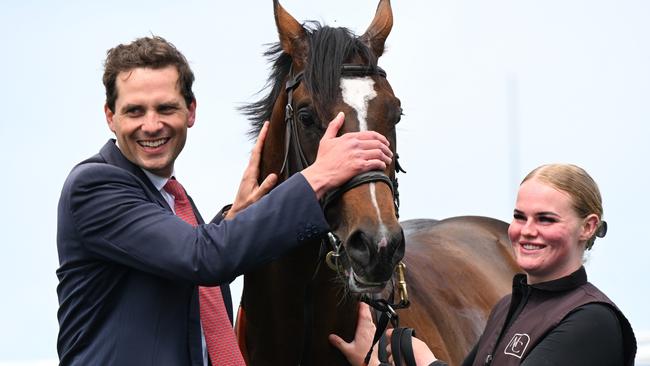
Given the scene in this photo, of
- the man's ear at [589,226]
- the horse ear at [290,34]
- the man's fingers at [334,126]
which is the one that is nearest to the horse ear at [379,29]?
the horse ear at [290,34]

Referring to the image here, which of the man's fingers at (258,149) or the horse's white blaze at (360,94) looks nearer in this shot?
the horse's white blaze at (360,94)

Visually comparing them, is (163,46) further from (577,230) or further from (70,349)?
(577,230)

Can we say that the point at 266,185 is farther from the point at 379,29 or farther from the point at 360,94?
the point at 379,29

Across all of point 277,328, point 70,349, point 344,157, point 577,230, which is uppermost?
point 344,157

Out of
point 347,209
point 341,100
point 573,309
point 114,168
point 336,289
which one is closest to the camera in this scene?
point 573,309

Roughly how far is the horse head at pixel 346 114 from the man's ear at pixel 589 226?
1.64 ft

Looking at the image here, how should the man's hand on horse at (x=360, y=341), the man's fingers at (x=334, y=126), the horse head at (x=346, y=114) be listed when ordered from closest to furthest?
the horse head at (x=346, y=114)
the man's fingers at (x=334, y=126)
the man's hand on horse at (x=360, y=341)

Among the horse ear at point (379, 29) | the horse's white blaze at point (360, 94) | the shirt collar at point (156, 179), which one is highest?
the horse ear at point (379, 29)

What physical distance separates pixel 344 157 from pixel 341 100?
38 centimetres

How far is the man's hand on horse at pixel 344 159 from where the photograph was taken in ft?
9.33

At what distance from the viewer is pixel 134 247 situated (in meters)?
2.72

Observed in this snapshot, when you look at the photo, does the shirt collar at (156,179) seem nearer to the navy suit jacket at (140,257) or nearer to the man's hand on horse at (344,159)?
the navy suit jacket at (140,257)

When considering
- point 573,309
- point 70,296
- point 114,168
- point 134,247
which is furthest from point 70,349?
point 573,309

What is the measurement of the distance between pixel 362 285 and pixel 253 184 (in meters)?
0.72
